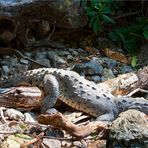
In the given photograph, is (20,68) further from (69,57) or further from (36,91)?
(36,91)

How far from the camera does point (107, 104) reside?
591 centimetres

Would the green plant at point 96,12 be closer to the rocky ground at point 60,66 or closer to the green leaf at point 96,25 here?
the green leaf at point 96,25

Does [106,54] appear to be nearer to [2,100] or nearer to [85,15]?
[85,15]

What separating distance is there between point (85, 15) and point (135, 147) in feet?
11.2

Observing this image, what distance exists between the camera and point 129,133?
4.58 meters

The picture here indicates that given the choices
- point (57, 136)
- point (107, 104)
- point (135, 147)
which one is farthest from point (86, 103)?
point (135, 147)

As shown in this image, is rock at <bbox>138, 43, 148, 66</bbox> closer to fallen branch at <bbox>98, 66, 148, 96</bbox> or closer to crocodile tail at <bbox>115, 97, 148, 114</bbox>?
fallen branch at <bbox>98, 66, 148, 96</bbox>

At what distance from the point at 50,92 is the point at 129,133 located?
1.56 metres

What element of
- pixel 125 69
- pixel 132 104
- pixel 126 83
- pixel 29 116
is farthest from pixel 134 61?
pixel 29 116

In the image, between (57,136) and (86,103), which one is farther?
(86,103)

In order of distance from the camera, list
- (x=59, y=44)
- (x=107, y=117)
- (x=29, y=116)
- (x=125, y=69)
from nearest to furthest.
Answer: (x=29, y=116) < (x=107, y=117) < (x=125, y=69) < (x=59, y=44)

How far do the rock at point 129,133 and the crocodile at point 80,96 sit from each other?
104 cm

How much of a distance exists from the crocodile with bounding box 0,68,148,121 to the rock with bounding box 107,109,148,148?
3.42ft

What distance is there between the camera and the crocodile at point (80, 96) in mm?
5891
